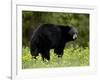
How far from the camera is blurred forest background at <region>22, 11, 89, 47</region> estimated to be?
7.14 ft

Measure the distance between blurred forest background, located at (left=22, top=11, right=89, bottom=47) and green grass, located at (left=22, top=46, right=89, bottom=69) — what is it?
75 mm

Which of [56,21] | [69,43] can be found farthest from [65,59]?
[56,21]

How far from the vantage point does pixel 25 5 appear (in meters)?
2.17

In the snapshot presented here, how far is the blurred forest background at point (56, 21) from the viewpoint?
2178 millimetres

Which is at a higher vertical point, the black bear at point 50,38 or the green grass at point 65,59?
the black bear at point 50,38

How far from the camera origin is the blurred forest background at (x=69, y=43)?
2.18m

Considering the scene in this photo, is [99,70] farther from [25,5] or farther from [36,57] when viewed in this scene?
[25,5]

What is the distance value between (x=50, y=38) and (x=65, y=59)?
0.87ft

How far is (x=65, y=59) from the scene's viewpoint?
233 centimetres

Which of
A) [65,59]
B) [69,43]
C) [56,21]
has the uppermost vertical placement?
[56,21]

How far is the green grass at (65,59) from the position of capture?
2.18m

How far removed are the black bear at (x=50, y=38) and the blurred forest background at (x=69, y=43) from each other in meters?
0.04

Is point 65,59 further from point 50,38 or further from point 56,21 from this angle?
point 56,21

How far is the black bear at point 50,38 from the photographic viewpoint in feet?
7.27
